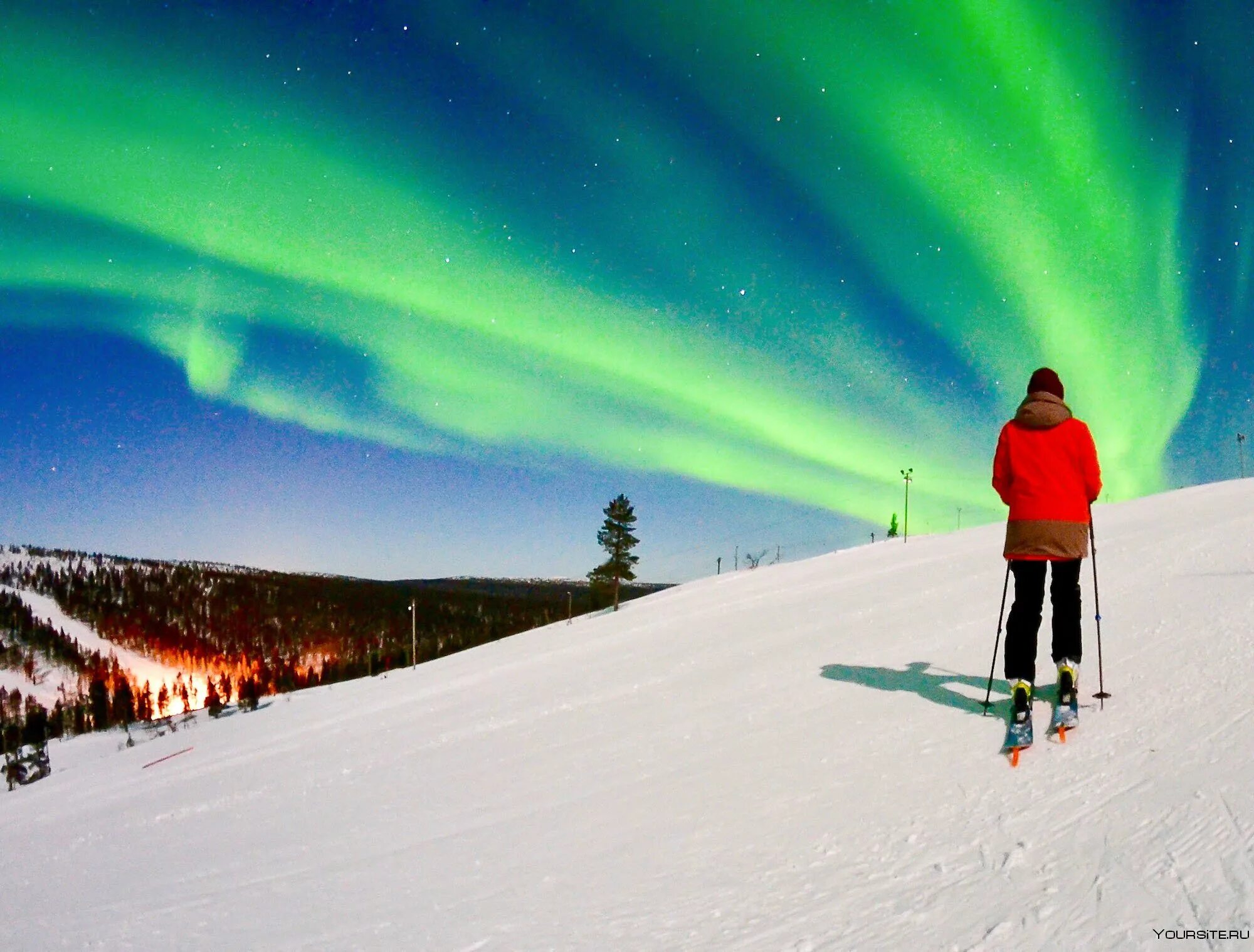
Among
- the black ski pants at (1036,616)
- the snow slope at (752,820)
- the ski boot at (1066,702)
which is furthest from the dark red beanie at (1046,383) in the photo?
the snow slope at (752,820)

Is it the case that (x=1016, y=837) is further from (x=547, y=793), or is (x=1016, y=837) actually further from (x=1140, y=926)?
(x=547, y=793)

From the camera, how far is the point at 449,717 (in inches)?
419

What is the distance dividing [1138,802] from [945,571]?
14.8 m

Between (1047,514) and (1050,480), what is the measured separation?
0.77ft

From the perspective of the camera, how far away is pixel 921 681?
22.2 feet

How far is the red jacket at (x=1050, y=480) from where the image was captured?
5.21 meters

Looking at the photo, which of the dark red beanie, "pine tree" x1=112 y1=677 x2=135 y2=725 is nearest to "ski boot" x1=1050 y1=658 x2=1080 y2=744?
the dark red beanie

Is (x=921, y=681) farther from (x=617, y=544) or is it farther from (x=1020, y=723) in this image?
(x=617, y=544)

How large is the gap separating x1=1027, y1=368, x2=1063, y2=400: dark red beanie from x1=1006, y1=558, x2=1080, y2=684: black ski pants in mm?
1237

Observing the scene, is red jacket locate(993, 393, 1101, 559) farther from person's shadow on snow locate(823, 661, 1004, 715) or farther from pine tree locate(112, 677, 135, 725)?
pine tree locate(112, 677, 135, 725)

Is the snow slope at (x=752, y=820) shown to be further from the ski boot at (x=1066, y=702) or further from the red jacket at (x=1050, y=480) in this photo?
the red jacket at (x=1050, y=480)

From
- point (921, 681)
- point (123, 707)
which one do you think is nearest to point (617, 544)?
point (921, 681)

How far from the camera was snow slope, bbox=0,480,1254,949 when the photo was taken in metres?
3.01

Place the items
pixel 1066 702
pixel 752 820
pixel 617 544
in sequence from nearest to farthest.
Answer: pixel 752 820
pixel 1066 702
pixel 617 544
